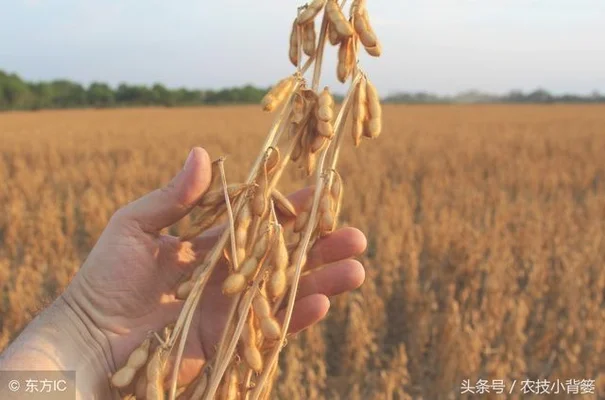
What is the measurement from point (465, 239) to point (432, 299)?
805 millimetres

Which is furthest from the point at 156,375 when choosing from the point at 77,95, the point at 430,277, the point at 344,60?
the point at 77,95

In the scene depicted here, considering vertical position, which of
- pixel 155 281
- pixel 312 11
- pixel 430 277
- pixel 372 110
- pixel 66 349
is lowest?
pixel 430 277

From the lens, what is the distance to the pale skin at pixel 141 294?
1.51 meters

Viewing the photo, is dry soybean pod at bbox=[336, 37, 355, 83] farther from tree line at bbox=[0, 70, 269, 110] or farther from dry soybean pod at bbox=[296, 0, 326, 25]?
tree line at bbox=[0, 70, 269, 110]

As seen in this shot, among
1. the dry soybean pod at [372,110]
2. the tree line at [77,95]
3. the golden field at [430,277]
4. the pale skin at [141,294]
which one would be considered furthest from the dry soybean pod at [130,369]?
the tree line at [77,95]

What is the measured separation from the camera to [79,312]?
1.63 meters

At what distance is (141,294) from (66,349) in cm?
23

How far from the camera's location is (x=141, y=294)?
167cm

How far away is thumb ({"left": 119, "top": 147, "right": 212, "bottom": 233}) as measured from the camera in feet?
4.82

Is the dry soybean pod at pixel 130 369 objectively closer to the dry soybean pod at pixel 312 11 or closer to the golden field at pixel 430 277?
the dry soybean pod at pixel 312 11

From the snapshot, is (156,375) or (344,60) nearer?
(156,375)

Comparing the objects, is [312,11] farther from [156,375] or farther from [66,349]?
[66,349]

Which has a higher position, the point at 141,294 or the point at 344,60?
the point at 344,60

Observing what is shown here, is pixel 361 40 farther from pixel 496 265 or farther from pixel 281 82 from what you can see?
pixel 496 265
